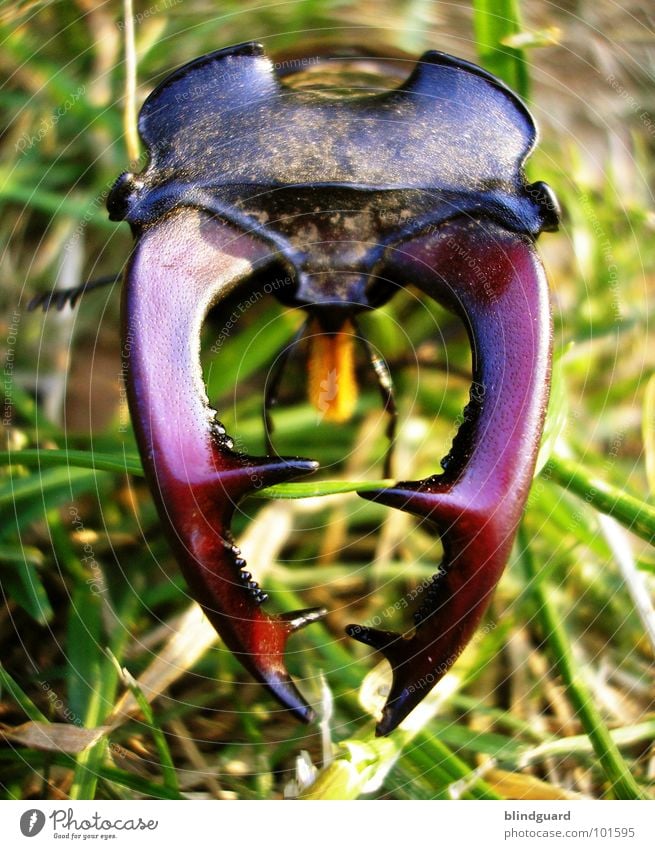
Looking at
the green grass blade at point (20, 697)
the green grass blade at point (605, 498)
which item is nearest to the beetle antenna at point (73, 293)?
the green grass blade at point (20, 697)

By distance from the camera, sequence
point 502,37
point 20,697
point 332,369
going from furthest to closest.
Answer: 1. point 502,37
2. point 332,369
3. point 20,697

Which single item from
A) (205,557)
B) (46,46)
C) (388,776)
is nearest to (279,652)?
(205,557)

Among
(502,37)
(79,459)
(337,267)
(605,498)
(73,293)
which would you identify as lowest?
(605,498)

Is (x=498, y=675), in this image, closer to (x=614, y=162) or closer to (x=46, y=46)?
(x=614, y=162)

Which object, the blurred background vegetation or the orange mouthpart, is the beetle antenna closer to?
the blurred background vegetation

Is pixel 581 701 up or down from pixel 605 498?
down
